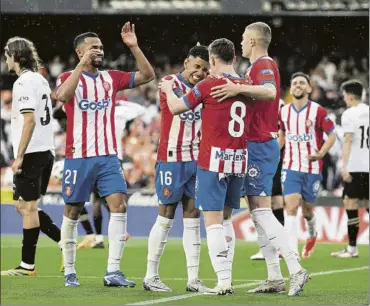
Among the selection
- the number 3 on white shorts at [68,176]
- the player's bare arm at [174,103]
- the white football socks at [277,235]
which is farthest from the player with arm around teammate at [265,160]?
the number 3 on white shorts at [68,176]

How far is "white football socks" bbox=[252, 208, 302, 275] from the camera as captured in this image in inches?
292

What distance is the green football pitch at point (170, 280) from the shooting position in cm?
714

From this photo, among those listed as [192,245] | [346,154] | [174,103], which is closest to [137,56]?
[174,103]

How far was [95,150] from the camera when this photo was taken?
8008 mm

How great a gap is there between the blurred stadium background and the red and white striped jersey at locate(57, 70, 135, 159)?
8.28 meters

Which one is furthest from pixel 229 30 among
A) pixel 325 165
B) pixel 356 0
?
pixel 325 165

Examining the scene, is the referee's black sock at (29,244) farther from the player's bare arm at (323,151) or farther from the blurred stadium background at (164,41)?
the blurred stadium background at (164,41)

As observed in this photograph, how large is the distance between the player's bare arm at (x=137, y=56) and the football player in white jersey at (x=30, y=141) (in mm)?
1078

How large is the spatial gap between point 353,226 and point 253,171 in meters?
5.03

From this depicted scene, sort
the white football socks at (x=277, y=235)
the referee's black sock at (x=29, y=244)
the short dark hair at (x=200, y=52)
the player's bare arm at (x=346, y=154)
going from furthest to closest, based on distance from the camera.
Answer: the player's bare arm at (x=346, y=154) → the referee's black sock at (x=29, y=244) → the short dark hair at (x=200, y=52) → the white football socks at (x=277, y=235)

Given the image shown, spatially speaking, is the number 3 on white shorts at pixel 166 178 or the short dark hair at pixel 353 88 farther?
the short dark hair at pixel 353 88

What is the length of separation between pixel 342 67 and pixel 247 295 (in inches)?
610

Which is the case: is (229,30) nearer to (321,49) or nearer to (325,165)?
(321,49)

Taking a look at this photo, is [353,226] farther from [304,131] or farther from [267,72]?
[267,72]
